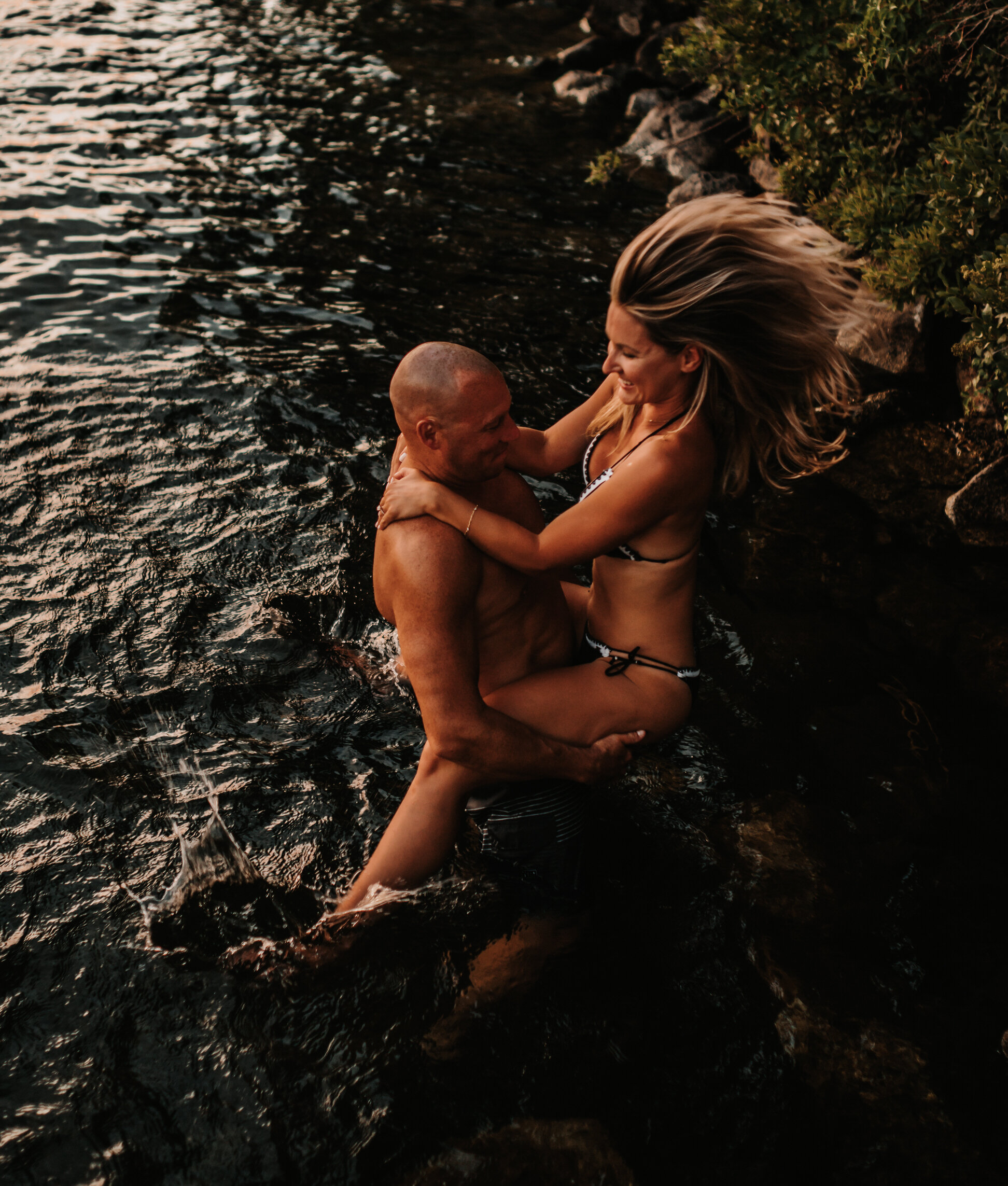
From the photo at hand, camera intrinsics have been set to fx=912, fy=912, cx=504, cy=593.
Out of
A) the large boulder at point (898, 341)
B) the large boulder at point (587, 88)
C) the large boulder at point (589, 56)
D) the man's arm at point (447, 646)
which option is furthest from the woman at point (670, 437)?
the large boulder at point (589, 56)

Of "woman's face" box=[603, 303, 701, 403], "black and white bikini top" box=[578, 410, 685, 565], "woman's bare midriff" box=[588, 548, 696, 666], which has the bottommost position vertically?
"woman's bare midriff" box=[588, 548, 696, 666]

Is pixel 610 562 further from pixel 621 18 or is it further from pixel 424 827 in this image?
pixel 621 18

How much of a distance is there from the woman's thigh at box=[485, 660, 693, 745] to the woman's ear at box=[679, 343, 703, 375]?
130 centimetres

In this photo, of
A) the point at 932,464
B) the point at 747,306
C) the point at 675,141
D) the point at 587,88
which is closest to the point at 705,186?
the point at 675,141

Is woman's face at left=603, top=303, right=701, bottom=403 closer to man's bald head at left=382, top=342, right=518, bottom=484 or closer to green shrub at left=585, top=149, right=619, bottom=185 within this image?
man's bald head at left=382, top=342, right=518, bottom=484

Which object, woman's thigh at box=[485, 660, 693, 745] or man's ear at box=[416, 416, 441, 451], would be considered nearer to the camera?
man's ear at box=[416, 416, 441, 451]

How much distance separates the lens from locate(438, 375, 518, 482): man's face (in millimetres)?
3383

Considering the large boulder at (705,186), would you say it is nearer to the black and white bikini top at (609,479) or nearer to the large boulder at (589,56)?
the large boulder at (589,56)

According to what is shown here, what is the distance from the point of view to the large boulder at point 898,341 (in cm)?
780

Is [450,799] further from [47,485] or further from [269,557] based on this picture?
[47,485]

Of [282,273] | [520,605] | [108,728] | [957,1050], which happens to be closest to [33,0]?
[282,273]

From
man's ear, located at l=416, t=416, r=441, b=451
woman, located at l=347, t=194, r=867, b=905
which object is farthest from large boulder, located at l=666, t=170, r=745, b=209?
man's ear, located at l=416, t=416, r=441, b=451

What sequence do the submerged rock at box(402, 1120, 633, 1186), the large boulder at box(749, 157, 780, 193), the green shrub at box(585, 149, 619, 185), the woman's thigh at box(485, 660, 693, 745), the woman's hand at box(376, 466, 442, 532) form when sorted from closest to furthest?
the submerged rock at box(402, 1120, 633, 1186), the woman's hand at box(376, 466, 442, 532), the woman's thigh at box(485, 660, 693, 745), the large boulder at box(749, 157, 780, 193), the green shrub at box(585, 149, 619, 185)

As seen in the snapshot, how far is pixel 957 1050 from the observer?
3703mm
